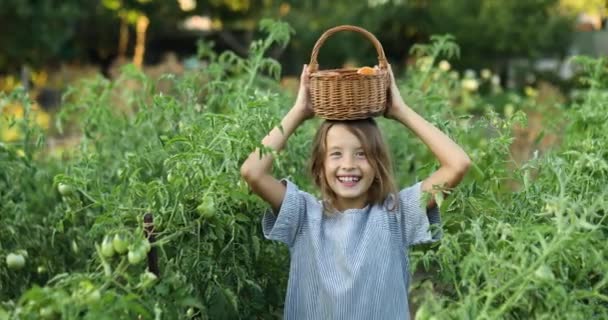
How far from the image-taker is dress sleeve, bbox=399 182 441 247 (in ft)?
7.70

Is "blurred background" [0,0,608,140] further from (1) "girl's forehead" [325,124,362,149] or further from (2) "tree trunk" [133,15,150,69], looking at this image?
(1) "girl's forehead" [325,124,362,149]

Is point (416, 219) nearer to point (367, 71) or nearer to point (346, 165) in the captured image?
point (346, 165)

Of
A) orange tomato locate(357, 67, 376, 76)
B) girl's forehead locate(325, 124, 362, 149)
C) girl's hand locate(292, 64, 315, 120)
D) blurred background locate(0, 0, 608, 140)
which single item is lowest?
blurred background locate(0, 0, 608, 140)

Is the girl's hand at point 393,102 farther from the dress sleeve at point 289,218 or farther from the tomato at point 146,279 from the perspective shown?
the tomato at point 146,279

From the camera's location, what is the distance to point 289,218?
240 centimetres

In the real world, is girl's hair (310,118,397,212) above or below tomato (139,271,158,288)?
above

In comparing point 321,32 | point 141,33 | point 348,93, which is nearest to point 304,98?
point 348,93

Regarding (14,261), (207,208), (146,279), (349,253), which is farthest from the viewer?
(14,261)

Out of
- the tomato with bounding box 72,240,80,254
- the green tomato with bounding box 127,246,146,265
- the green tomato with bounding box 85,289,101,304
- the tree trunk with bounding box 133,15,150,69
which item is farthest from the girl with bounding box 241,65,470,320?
the tree trunk with bounding box 133,15,150,69

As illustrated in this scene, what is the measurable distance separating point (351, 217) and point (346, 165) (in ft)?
0.46

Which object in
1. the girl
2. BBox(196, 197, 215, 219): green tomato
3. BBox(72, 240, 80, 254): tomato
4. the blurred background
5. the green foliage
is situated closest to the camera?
the green foliage

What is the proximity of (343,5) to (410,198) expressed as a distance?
14.5 meters

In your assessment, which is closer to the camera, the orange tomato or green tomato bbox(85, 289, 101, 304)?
green tomato bbox(85, 289, 101, 304)

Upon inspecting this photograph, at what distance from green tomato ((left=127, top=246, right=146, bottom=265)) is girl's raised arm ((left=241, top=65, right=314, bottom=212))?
0.50 metres
